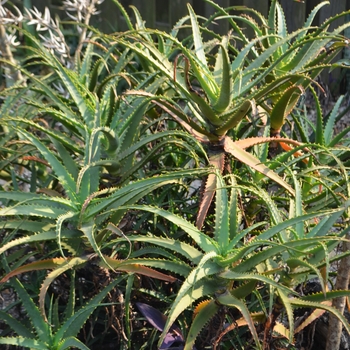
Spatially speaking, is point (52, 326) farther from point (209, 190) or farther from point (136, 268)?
point (209, 190)

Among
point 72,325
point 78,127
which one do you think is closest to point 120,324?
point 72,325

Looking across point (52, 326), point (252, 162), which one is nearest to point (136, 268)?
point (52, 326)

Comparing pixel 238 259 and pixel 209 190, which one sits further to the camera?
pixel 209 190

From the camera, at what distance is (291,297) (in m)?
1.09

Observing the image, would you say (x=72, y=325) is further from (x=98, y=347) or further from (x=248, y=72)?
(x=248, y=72)

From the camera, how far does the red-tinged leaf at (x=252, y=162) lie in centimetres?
110

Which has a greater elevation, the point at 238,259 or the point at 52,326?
the point at 238,259

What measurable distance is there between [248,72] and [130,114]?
28 centimetres

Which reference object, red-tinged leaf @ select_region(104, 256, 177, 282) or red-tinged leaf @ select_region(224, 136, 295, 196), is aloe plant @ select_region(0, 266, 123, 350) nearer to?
red-tinged leaf @ select_region(104, 256, 177, 282)

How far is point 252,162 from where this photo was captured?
1.13 m

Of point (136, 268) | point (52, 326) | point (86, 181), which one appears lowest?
point (52, 326)

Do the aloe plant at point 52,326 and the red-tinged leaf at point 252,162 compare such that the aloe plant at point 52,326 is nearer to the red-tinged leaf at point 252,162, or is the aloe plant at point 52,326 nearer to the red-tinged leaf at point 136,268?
the red-tinged leaf at point 136,268

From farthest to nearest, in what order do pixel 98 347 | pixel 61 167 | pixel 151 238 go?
pixel 98 347 < pixel 61 167 < pixel 151 238

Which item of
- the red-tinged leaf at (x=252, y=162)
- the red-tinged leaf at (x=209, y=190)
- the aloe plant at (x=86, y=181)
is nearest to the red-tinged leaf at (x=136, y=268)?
the aloe plant at (x=86, y=181)
